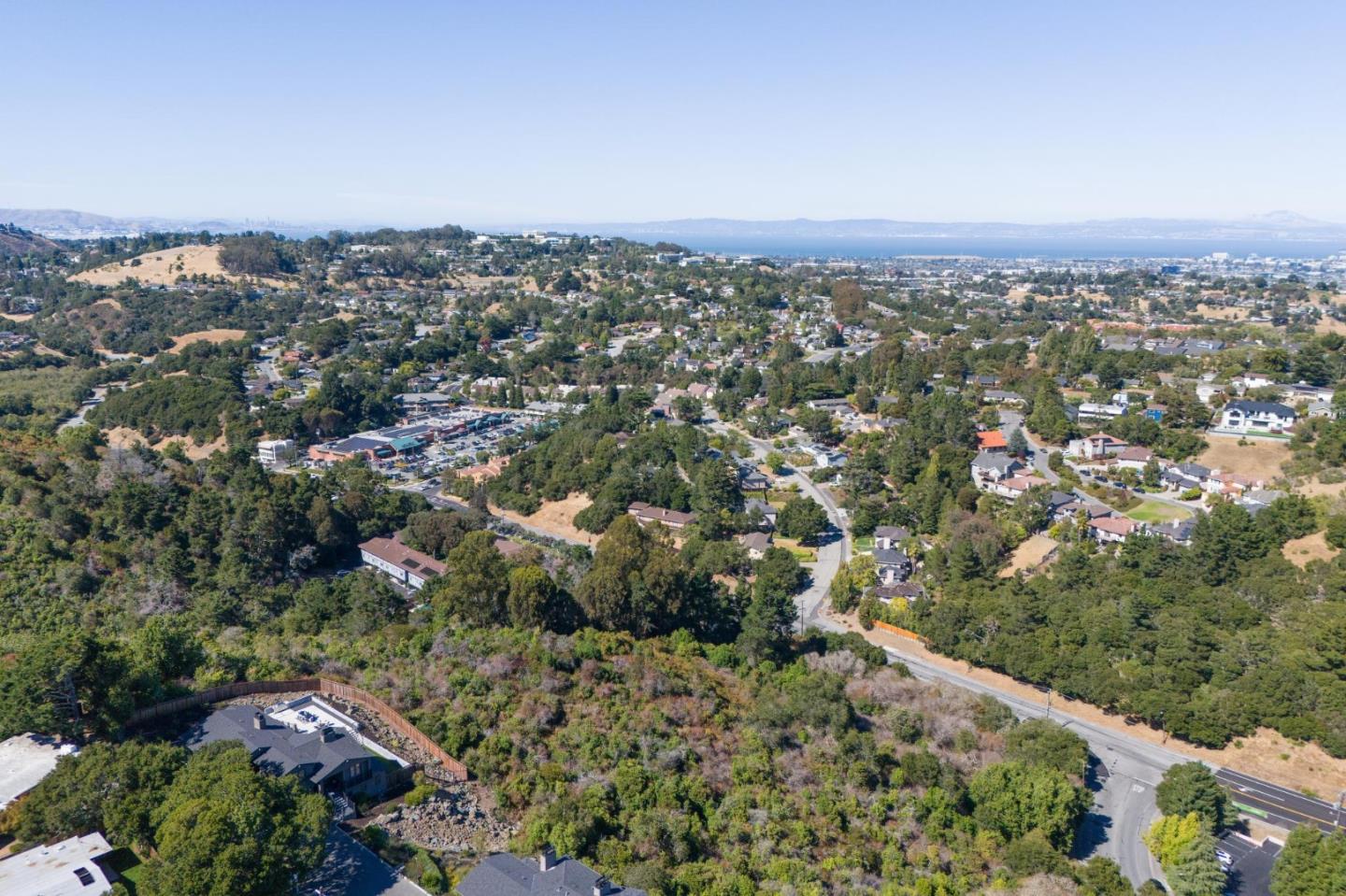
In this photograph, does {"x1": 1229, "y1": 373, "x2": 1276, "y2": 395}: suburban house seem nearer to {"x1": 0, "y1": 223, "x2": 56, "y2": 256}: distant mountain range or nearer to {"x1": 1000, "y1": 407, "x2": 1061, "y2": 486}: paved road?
{"x1": 1000, "y1": 407, "x2": 1061, "y2": 486}: paved road

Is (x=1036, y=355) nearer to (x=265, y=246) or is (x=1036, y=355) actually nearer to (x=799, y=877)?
(x=799, y=877)

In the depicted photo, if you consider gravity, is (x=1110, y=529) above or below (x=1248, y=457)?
below

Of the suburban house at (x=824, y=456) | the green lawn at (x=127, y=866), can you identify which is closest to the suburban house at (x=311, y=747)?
the green lawn at (x=127, y=866)

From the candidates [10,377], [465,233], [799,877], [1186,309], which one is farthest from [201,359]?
[1186,309]

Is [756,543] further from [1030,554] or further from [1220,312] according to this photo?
[1220,312]

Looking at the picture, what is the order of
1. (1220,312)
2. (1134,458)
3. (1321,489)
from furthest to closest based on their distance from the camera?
(1220,312), (1134,458), (1321,489)

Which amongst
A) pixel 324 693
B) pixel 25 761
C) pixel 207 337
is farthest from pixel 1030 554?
pixel 207 337
